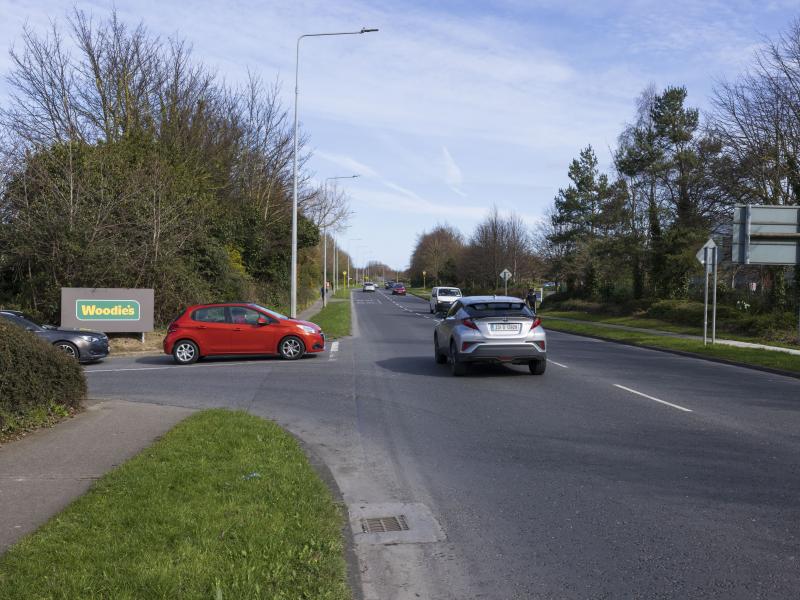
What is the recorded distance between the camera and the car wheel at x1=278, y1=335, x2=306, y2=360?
17172 millimetres

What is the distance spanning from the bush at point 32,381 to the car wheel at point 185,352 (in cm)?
737

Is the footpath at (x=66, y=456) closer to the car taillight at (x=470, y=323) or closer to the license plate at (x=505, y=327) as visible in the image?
the car taillight at (x=470, y=323)

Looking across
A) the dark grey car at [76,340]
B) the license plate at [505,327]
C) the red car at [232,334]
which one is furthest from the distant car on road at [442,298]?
the license plate at [505,327]

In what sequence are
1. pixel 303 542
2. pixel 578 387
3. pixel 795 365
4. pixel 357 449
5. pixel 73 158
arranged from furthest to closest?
1. pixel 73 158
2. pixel 795 365
3. pixel 578 387
4. pixel 357 449
5. pixel 303 542

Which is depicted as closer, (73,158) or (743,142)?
(73,158)

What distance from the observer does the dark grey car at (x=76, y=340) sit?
16.2 m

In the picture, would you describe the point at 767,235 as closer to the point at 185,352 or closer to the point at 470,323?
the point at 470,323

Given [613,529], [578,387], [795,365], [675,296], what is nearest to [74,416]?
[613,529]

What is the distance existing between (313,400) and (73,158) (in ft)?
56.0

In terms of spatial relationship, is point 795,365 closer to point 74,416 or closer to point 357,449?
point 357,449

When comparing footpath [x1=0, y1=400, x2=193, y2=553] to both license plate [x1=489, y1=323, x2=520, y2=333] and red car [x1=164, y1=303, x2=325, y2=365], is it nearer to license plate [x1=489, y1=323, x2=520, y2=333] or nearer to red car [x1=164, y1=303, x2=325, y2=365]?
license plate [x1=489, y1=323, x2=520, y2=333]

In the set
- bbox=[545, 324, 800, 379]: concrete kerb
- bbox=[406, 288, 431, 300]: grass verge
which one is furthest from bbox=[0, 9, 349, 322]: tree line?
bbox=[406, 288, 431, 300]: grass verge

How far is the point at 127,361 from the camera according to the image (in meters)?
17.7

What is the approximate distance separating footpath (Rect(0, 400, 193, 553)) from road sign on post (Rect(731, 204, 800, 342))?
16.3 m
